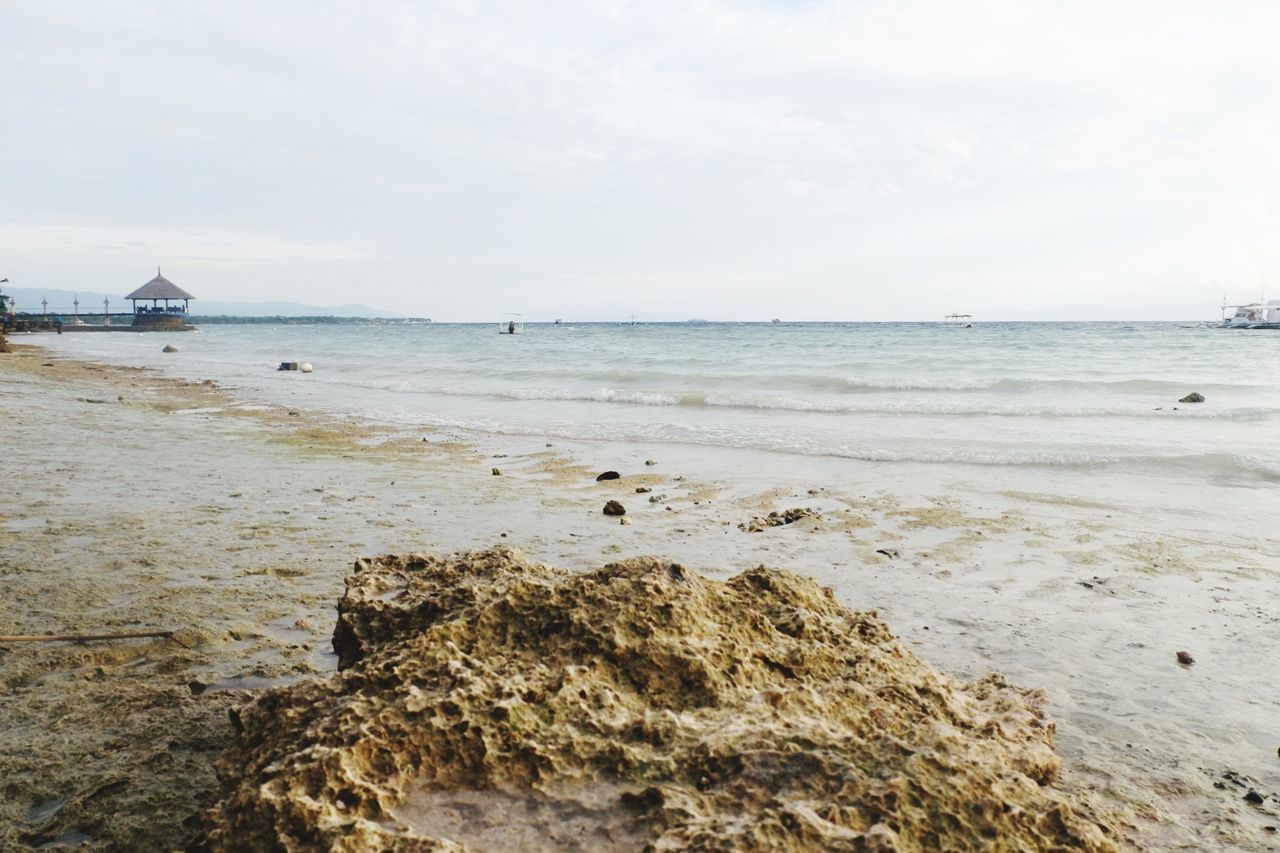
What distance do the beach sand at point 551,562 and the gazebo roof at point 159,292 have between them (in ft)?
243

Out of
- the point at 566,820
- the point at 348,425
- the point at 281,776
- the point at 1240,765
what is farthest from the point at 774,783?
the point at 348,425

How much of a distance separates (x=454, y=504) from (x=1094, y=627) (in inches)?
196

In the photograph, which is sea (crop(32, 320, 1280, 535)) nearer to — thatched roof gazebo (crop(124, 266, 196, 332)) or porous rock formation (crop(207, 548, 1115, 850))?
porous rock formation (crop(207, 548, 1115, 850))

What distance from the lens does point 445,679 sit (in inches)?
84.9

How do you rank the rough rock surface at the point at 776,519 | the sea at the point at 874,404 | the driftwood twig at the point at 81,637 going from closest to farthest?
1. the driftwood twig at the point at 81,637
2. the rough rock surface at the point at 776,519
3. the sea at the point at 874,404

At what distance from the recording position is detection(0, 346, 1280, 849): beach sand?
2.76 m

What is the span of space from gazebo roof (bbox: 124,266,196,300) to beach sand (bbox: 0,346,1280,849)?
2911 inches

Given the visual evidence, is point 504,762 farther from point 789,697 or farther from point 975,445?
point 975,445

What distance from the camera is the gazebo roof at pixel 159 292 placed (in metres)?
73.8

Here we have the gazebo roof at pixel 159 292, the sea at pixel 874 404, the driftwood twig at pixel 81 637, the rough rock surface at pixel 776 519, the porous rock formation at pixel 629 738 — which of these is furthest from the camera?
the gazebo roof at pixel 159 292

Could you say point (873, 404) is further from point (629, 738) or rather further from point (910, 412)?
point (629, 738)

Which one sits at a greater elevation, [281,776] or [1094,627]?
[281,776]

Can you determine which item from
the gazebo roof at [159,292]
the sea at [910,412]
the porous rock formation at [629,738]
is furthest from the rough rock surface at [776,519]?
the gazebo roof at [159,292]

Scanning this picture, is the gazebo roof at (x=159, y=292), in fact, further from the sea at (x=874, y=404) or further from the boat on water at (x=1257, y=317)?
the boat on water at (x=1257, y=317)
